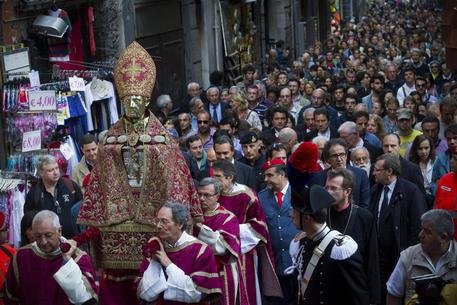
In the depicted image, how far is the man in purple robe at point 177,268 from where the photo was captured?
24.1 feet

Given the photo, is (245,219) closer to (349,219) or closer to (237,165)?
(349,219)

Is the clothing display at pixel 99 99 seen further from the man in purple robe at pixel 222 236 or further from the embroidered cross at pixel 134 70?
the man in purple robe at pixel 222 236

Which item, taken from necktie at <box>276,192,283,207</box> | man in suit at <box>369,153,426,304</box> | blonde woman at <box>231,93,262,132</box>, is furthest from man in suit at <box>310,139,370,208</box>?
blonde woman at <box>231,93,262,132</box>

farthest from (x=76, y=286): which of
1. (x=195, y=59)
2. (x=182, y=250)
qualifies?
(x=195, y=59)

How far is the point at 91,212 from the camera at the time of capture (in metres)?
8.58

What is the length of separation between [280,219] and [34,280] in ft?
8.95

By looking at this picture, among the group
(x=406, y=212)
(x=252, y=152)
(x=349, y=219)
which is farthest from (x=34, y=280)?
(x=252, y=152)

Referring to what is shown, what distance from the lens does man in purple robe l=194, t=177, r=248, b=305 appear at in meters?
8.38

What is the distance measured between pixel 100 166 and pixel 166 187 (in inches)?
24.3

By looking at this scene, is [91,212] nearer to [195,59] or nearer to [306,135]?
[306,135]

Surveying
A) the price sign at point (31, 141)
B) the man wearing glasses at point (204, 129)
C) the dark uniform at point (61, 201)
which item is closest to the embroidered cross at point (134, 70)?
the dark uniform at point (61, 201)

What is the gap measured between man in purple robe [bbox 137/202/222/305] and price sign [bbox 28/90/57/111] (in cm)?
583

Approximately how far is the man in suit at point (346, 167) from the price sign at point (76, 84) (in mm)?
4722

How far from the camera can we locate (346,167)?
10.1 meters
